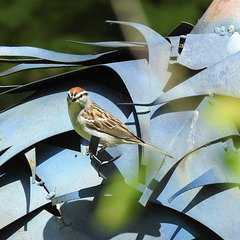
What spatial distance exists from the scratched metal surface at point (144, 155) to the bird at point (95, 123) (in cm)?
2

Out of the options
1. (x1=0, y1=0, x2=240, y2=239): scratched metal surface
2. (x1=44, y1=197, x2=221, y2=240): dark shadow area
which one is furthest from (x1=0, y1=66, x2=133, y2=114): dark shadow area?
(x1=44, y1=197, x2=221, y2=240): dark shadow area

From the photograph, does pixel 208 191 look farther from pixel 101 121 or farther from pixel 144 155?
pixel 101 121

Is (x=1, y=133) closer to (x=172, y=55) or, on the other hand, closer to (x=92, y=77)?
(x=92, y=77)

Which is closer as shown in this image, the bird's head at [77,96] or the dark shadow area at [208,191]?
the dark shadow area at [208,191]

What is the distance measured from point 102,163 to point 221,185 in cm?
19

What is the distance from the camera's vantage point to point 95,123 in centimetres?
125

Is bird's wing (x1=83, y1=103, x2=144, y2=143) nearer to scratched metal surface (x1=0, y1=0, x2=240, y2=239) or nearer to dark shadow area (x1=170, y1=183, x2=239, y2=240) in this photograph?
scratched metal surface (x1=0, y1=0, x2=240, y2=239)

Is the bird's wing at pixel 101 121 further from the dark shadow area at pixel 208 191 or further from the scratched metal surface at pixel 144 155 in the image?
the dark shadow area at pixel 208 191

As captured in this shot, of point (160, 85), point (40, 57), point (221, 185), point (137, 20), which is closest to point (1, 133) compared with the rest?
point (40, 57)

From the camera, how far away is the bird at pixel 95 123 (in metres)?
1.02

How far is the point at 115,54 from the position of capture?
1.12m

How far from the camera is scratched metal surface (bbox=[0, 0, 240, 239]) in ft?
2.95

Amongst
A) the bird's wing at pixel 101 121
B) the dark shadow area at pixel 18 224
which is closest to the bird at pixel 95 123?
the bird's wing at pixel 101 121

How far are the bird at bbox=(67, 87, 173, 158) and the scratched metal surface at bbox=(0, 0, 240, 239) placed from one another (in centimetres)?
2
